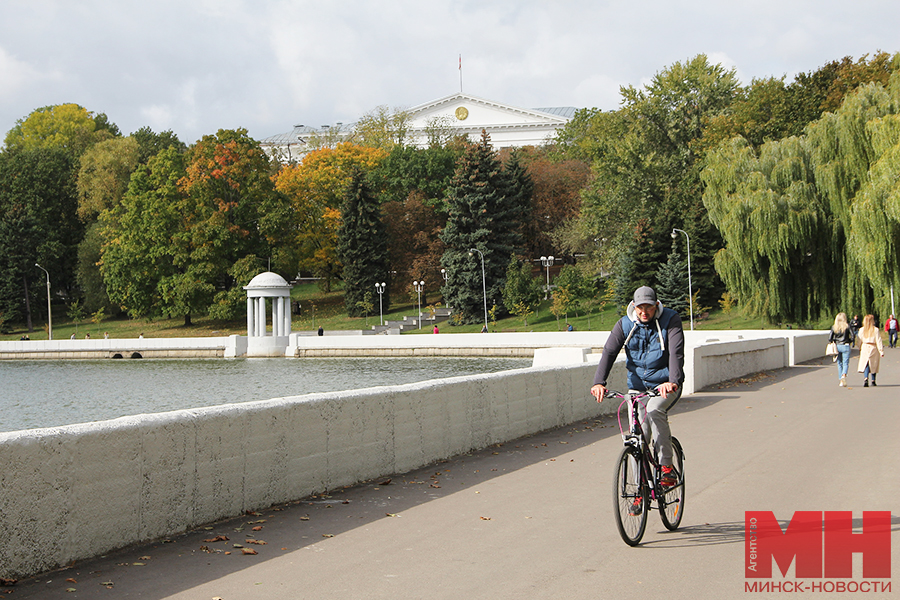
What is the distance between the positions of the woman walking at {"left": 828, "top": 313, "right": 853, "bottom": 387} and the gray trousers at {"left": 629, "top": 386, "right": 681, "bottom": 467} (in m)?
14.0

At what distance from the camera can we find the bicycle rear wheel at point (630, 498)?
20.0 feet

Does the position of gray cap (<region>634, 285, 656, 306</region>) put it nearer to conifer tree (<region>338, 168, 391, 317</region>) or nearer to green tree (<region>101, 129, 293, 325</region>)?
green tree (<region>101, 129, 293, 325</region>)

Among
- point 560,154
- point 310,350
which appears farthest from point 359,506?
point 560,154

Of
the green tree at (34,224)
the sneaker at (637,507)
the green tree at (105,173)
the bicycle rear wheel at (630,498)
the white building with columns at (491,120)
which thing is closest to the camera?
the bicycle rear wheel at (630,498)

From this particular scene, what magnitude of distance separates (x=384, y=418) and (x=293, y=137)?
385 ft

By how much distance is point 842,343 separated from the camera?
63.4ft

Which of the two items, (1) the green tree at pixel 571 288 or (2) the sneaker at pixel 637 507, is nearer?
(2) the sneaker at pixel 637 507

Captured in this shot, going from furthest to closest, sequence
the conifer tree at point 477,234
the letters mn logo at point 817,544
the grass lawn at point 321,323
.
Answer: the conifer tree at point 477,234 → the grass lawn at point 321,323 → the letters mn logo at point 817,544

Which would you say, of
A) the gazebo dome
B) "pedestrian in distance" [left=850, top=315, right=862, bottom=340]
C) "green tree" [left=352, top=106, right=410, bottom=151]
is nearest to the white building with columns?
"green tree" [left=352, top=106, right=410, bottom=151]

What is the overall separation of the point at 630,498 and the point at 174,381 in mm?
37408

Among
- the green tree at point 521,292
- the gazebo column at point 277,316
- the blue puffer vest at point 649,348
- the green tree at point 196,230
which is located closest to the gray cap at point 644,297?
the blue puffer vest at point 649,348

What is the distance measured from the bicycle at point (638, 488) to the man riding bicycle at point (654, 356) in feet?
0.24

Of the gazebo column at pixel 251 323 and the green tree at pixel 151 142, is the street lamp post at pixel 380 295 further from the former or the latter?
the green tree at pixel 151 142

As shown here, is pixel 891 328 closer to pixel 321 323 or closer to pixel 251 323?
pixel 251 323
